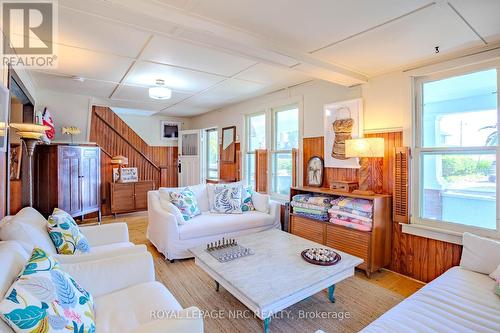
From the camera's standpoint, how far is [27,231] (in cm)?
164

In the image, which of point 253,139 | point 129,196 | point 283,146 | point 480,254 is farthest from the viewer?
point 129,196

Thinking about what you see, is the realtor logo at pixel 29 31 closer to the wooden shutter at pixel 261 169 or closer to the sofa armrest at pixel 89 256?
the sofa armrest at pixel 89 256

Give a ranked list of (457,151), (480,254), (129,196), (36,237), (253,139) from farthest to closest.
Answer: (129,196), (253,139), (457,151), (480,254), (36,237)

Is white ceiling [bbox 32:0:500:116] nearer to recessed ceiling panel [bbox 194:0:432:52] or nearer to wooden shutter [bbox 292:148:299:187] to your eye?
recessed ceiling panel [bbox 194:0:432:52]

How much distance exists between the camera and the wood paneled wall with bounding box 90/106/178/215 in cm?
554

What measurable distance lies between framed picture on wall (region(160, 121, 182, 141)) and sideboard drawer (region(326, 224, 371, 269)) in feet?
16.2

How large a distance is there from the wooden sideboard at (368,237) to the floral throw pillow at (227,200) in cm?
118

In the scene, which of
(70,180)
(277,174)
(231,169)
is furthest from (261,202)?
(70,180)

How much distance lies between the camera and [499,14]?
1826 mm

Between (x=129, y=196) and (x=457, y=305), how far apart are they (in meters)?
5.48

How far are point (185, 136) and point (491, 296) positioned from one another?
6.09 metres

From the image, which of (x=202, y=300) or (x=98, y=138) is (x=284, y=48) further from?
(x=98, y=138)

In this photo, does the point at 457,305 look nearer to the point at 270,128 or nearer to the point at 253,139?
the point at 270,128

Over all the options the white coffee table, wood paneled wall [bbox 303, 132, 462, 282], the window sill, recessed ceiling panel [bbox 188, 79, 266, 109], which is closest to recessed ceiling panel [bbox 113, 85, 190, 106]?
recessed ceiling panel [bbox 188, 79, 266, 109]
